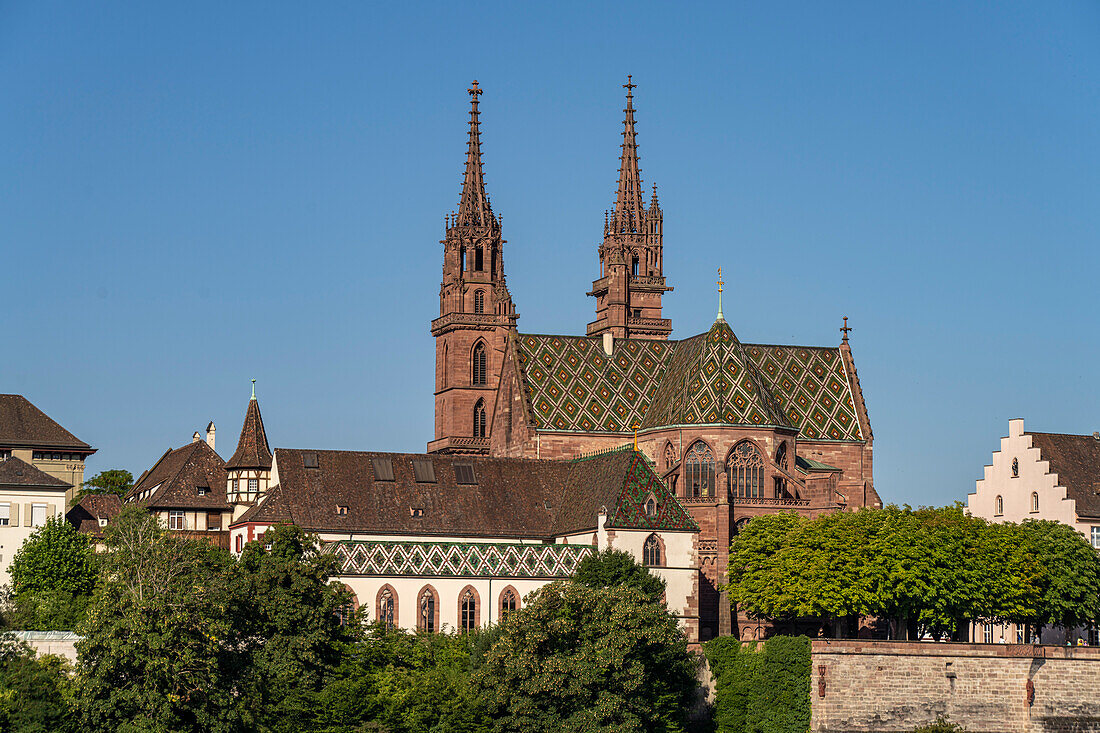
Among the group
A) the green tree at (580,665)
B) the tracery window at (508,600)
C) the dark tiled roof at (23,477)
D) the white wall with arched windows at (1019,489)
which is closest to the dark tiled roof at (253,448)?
the dark tiled roof at (23,477)

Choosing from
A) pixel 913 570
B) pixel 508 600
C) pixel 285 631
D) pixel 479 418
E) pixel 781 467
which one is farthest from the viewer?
pixel 479 418

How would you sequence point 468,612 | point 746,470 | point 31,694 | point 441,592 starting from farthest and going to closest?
1. point 746,470
2. point 468,612
3. point 441,592
4. point 31,694

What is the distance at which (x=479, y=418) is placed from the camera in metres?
134

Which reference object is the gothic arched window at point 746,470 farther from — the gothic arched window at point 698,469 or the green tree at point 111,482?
the green tree at point 111,482

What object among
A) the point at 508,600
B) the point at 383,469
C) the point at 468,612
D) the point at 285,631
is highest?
the point at 383,469

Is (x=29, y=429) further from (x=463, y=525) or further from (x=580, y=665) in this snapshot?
Result: (x=580, y=665)

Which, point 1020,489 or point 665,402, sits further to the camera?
point 1020,489

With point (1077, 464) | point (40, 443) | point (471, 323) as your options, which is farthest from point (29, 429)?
point (1077, 464)

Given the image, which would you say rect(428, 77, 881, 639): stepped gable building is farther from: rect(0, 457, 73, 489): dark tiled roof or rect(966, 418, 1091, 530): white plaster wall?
rect(0, 457, 73, 489): dark tiled roof

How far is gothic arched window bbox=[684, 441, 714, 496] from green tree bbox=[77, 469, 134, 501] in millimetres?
45544

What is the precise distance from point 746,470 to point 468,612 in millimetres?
17623

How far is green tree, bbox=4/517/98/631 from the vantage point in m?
100

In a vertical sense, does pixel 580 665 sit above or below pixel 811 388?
below

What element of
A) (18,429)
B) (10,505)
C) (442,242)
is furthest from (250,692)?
(442,242)
